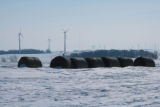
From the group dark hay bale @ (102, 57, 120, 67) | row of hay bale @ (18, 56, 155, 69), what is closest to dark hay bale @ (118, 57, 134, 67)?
row of hay bale @ (18, 56, 155, 69)

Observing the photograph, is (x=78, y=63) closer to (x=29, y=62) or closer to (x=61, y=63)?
(x=61, y=63)

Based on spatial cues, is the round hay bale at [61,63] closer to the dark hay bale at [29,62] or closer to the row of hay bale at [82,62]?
the row of hay bale at [82,62]

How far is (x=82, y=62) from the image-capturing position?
28.2 meters

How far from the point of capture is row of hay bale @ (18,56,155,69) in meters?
27.8

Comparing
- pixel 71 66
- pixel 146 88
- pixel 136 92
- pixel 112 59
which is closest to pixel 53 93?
pixel 136 92

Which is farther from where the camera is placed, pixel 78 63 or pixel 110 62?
pixel 110 62

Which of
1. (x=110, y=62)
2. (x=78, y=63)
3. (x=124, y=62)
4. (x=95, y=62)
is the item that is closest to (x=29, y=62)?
(x=78, y=63)

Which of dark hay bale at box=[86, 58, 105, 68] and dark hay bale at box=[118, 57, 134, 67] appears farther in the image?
dark hay bale at box=[118, 57, 134, 67]

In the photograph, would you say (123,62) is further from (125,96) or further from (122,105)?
(122,105)

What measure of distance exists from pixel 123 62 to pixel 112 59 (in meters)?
1.61

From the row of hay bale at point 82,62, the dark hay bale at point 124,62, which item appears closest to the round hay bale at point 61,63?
the row of hay bale at point 82,62

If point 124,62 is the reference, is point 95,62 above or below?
above

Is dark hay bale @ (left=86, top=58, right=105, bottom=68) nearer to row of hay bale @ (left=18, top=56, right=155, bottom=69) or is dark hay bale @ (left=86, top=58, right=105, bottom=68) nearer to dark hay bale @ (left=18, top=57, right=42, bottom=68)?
row of hay bale @ (left=18, top=56, right=155, bottom=69)

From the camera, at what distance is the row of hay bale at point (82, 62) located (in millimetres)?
27828
